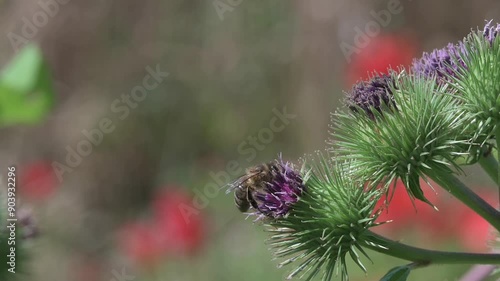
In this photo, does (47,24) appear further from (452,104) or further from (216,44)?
(452,104)

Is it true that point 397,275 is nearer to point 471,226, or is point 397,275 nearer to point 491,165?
point 491,165

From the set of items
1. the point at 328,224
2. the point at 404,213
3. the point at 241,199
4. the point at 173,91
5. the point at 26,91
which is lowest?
the point at 328,224

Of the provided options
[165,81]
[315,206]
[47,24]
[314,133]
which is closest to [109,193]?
[165,81]

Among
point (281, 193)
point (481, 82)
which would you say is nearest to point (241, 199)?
point (281, 193)

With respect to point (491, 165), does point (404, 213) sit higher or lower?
higher

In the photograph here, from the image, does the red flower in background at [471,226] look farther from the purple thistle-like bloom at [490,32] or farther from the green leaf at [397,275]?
the green leaf at [397,275]

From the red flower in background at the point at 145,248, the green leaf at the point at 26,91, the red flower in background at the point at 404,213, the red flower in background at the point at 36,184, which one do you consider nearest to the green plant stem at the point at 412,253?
the green leaf at the point at 26,91
